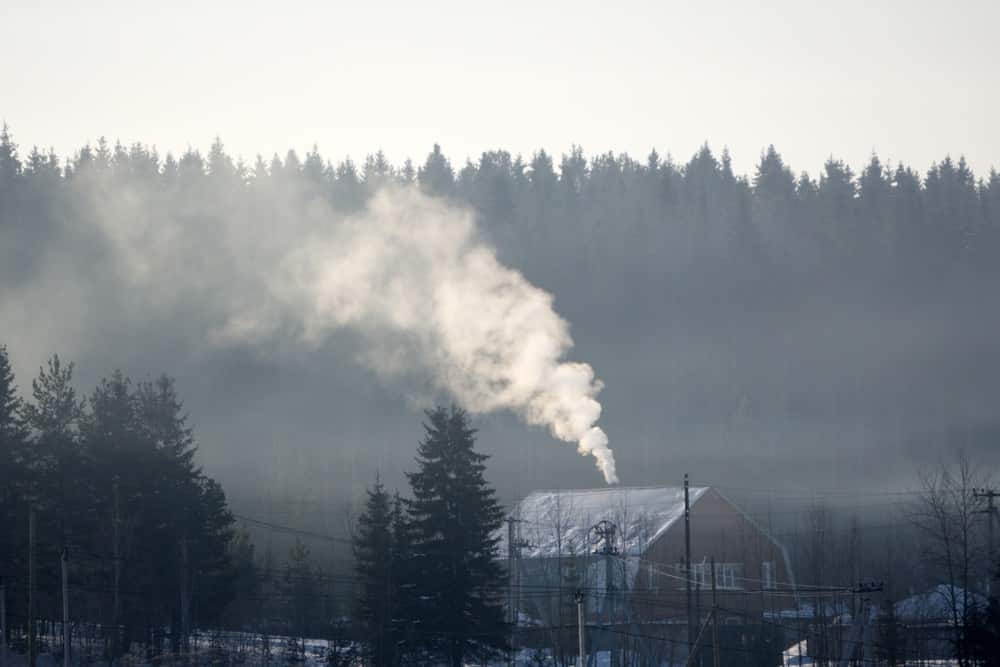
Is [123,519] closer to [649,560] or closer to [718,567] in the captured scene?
[649,560]

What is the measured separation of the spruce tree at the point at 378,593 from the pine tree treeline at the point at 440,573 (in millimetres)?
42

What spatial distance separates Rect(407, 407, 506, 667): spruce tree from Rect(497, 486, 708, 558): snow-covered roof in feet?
47.8

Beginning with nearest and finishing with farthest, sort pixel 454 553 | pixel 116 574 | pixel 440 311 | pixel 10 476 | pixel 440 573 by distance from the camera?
pixel 440 573
pixel 454 553
pixel 116 574
pixel 10 476
pixel 440 311

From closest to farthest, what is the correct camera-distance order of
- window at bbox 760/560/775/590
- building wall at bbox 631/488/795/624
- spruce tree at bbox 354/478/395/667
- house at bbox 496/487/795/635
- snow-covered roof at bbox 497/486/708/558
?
spruce tree at bbox 354/478/395/667
house at bbox 496/487/795/635
building wall at bbox 631/488/795/624
snow-covered roof at bbox 497/486/708/558
window at bbox 760/560/775/590

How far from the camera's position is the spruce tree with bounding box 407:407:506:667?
5422 cm

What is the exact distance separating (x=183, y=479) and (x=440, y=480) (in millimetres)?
12546

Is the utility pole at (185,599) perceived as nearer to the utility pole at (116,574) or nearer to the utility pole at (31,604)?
the utility pole at (116,574)

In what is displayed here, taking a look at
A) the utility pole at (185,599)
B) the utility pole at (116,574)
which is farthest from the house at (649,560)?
the utility pole at (116,574)

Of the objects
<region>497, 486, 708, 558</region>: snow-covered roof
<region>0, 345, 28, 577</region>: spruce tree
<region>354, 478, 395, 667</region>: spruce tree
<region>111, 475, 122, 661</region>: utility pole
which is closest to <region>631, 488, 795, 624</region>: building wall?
<region>497, 486, 708, 558</region>: snow-covered roof

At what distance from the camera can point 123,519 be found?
2352 inches

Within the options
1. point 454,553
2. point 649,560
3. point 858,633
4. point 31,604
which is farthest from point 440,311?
point 31,604

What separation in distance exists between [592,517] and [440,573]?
23.2m

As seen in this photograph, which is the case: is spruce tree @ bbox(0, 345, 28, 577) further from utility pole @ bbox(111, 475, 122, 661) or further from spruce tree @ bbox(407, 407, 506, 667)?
spruce tree @ bbox(407, 407, 506, 667)

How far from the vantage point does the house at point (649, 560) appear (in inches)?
2685
